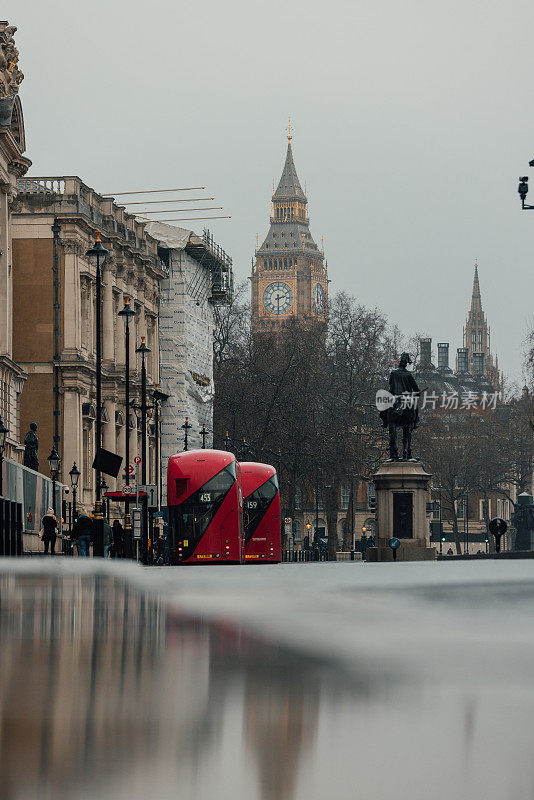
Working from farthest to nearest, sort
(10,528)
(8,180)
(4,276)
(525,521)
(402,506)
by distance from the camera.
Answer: (8,180) < (4,276) < (525,521) < (402,506) < (10,528)

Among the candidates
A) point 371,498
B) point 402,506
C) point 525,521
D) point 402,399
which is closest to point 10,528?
point 402,399

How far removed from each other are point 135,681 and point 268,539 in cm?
4284

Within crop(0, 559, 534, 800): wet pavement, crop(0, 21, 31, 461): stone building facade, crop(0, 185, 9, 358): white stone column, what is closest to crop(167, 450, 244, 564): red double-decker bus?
crop(0, 21, 31, 461): stone building facade

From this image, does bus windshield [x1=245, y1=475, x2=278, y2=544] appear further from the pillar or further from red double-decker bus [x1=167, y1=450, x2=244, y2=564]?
the pillar

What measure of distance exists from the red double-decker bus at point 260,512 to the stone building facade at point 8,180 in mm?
13352

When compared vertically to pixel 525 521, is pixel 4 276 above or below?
above

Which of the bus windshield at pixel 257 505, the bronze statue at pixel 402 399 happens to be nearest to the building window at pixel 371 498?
the bus windshield at pixel 257 505

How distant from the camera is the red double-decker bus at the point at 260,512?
46.1 m

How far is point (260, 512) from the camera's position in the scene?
46438mm

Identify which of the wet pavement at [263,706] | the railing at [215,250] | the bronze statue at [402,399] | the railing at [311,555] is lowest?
the railing at [311,555]

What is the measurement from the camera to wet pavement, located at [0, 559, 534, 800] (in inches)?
114

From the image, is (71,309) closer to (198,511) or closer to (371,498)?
(371,498)

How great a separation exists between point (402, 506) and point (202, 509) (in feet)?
24.4

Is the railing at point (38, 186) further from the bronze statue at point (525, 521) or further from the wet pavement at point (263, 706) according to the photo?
the wet pavement at point (263, 706)
